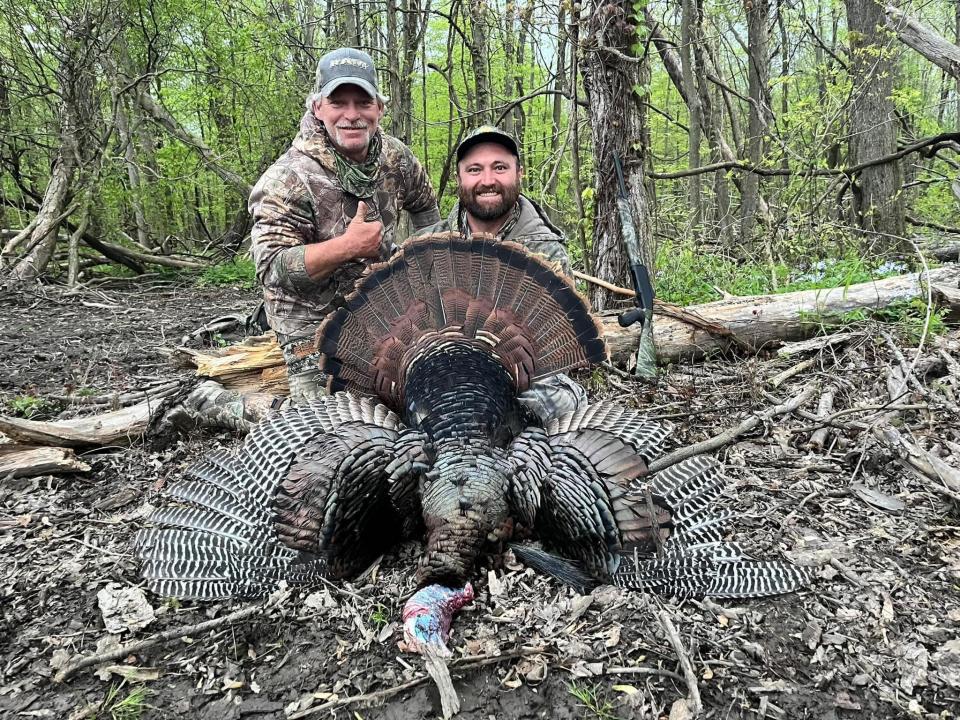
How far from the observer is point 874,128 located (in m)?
6.86

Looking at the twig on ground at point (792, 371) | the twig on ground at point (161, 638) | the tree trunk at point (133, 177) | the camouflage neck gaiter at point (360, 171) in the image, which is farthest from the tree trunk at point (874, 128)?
the tree trunk at point (133, 177)

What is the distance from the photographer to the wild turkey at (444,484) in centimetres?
230

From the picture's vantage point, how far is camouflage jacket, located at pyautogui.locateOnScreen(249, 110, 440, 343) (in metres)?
3.54

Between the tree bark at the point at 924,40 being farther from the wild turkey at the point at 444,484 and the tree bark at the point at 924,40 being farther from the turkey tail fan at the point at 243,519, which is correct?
the turkey tail fan at the point at 243,519

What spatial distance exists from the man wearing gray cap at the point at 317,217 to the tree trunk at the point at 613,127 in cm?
145

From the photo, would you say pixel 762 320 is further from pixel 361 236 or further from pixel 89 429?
pixel 89 429

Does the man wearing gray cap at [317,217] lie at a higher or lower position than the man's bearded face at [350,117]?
lower

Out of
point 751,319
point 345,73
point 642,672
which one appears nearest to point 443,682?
point 642,672

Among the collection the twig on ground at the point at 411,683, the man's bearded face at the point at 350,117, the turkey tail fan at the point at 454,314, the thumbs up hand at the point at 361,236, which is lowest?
the twig on ground at the point at 411,683

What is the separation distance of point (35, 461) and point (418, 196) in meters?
2.67

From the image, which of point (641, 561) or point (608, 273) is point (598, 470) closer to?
point (641, 561)

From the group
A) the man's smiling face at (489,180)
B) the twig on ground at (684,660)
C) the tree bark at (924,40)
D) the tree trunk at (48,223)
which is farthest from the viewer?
the tree trunk at (48,223)

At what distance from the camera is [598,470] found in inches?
93.0

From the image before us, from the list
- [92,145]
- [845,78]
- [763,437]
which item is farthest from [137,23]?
[763,437]
